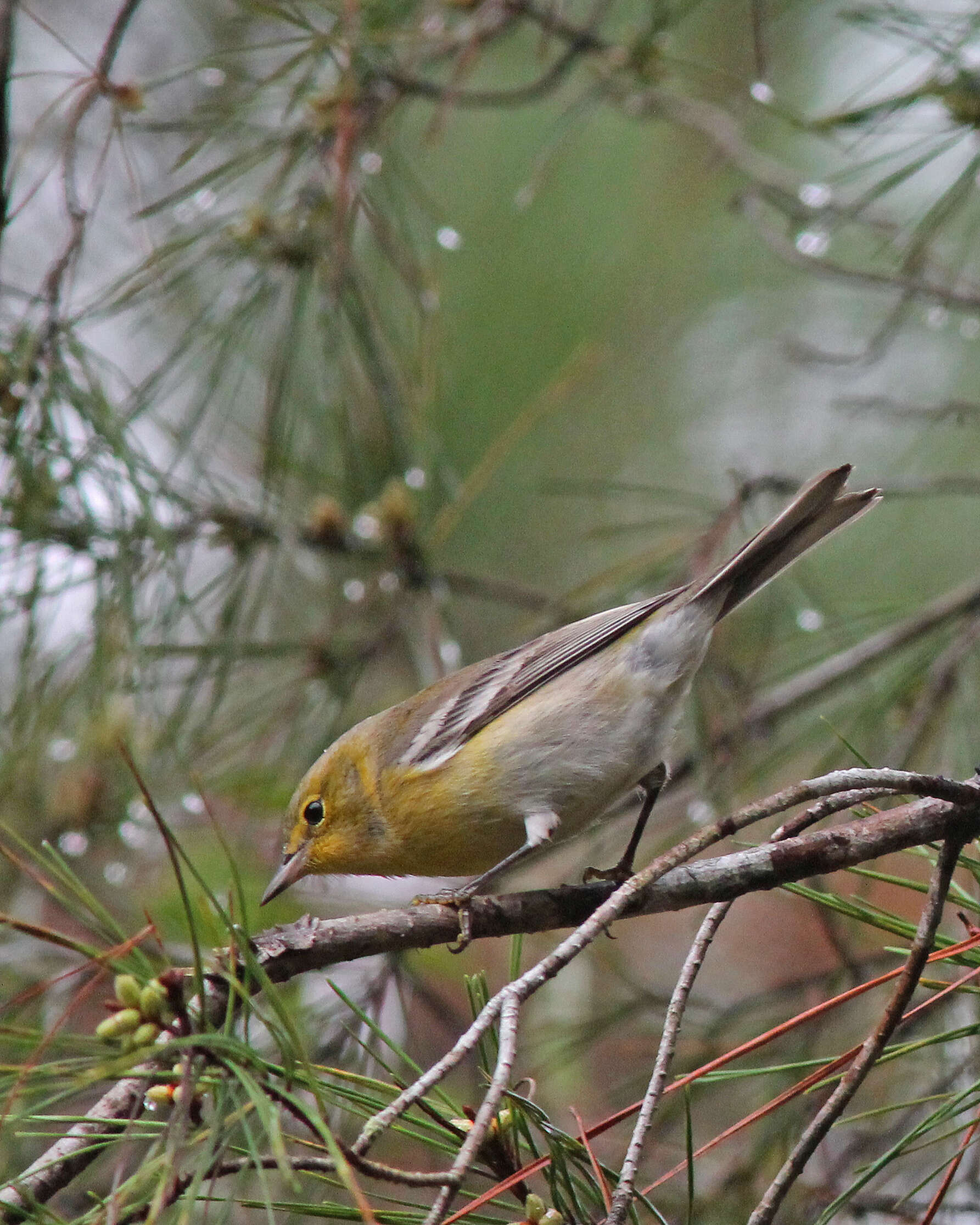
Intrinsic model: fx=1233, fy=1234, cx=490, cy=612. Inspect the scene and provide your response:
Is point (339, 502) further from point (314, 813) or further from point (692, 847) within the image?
point (692, 847)

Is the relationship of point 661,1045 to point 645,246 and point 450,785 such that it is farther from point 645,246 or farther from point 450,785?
point 645,246

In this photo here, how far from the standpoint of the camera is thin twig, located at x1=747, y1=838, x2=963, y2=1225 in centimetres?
131

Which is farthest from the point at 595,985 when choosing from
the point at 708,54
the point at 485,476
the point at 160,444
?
the point at 708,54

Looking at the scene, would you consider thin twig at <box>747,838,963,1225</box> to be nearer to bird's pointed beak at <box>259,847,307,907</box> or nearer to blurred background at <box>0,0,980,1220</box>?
blurred background at <box>0,0,980,1220</box>

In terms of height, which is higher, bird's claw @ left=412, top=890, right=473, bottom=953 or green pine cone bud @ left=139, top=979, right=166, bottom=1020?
bird's claw @ left=412, top=890, right=473, bottom=953

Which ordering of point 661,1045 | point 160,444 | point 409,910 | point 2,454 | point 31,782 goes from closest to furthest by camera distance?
point 661,1045, point 409,910, point 2,454, point 31,782, point 160,444

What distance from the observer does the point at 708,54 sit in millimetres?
5875

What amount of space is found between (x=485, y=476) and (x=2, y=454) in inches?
58.0

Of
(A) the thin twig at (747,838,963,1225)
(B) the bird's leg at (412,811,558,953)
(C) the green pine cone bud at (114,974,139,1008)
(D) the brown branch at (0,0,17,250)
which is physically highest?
(D) the brown branch at (0,0,17,250)

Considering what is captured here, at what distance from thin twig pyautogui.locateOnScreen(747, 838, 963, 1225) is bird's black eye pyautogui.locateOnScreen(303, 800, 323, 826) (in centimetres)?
166

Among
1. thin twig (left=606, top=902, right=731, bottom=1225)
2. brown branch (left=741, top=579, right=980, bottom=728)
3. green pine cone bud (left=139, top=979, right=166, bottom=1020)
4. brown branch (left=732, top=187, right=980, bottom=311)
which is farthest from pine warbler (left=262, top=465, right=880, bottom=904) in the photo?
green pine cone bud (left=139, top=979, right=166, bottom=1020)

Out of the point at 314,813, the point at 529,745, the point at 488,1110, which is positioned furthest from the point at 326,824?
the point at 488,1110

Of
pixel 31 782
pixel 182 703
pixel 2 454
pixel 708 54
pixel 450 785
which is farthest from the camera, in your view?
pixel 708 54

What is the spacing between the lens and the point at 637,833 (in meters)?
2.71
